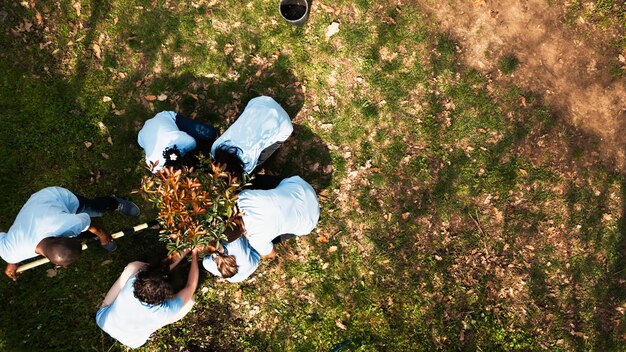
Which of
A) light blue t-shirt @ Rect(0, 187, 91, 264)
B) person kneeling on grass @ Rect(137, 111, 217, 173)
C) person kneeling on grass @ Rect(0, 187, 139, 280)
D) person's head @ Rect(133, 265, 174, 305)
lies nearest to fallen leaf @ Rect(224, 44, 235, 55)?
person kneeling on grass @ Rect(137, 111, 217, 173)

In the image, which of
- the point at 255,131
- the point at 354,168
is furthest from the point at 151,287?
the point at 354,168

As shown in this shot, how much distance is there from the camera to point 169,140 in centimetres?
567

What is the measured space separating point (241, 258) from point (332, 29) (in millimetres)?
4210

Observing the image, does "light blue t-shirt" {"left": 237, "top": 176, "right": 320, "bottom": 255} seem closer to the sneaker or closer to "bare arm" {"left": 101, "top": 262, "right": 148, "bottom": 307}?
"bare arm" {"left": 101, "top": 262, "right": 148, "bottom": 307}

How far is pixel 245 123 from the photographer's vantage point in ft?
19.5

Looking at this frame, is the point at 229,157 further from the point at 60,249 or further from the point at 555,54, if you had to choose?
the point at 555,54

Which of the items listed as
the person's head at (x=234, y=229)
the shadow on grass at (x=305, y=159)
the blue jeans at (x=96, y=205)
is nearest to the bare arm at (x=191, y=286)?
the person's head at (x=234, y=229)

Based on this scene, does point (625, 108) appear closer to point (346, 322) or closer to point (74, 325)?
point (346, 322)

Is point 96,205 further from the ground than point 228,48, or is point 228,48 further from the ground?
point 228,48

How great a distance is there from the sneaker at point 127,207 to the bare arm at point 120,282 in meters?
0.87

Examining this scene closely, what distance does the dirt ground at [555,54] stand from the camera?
7.49 m

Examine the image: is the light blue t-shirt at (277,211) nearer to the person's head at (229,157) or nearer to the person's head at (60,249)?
the person's head at (229,157)

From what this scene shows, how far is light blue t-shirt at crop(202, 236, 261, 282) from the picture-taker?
5879mm

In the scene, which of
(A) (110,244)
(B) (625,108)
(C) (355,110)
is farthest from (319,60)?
(B) (625,108)
